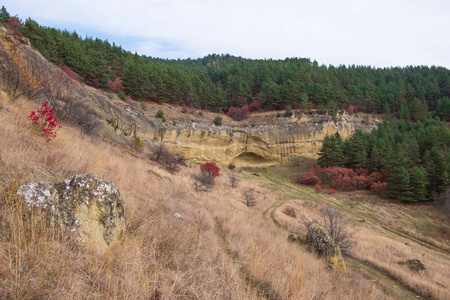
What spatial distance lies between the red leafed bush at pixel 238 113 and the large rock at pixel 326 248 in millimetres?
38178

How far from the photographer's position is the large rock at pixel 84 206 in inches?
92.3

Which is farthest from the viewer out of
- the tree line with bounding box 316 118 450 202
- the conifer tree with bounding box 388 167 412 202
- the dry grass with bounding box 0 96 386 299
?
the tree line with bounding box 316 118 450 202

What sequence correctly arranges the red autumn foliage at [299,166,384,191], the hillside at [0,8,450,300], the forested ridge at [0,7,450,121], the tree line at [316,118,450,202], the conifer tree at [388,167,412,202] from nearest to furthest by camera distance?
1. the hillside at [0,8,450,300]
2. the conifer tree at [388,167,412,202]
3. the tree line at [316,118,450,202]
4. the red autumn foliage at [299,166,384,191]
5. the forested ridge at [0,7,450,121]

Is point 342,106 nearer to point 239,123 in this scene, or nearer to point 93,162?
point 239,123

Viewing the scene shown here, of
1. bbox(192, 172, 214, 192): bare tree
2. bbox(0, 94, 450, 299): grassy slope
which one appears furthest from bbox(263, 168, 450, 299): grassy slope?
bbox(192, 172, 214, 192): bare tree

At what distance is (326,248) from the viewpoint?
286 inches

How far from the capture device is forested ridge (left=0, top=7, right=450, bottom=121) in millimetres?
34312

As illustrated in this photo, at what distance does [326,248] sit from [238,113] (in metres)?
40.9

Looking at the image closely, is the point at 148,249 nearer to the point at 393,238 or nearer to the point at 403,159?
the point at 393,238

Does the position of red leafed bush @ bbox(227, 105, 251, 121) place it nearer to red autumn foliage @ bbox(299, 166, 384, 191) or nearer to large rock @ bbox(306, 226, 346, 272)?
red autumn foliage @ bbox(299, 166, 384, 191)

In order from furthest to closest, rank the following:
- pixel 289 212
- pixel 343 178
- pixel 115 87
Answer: pixel 115 87, pixel 343 178, pixel 289 212

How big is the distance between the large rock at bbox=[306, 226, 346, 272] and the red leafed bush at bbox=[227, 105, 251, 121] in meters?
38.2

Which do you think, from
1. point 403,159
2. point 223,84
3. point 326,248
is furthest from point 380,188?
point 223,84

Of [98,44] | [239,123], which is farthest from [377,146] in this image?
[98,44]
